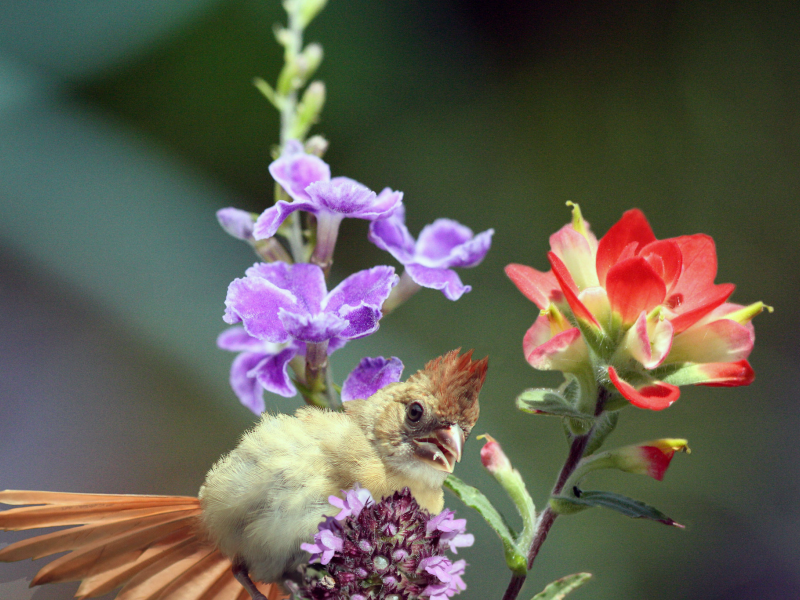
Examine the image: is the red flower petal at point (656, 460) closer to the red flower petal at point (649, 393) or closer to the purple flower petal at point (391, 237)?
the red flower petal at point (649, 393)

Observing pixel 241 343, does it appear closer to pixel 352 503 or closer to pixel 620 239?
pixel 352 503

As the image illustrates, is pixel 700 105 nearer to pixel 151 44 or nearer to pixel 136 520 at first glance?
pixel 151 44

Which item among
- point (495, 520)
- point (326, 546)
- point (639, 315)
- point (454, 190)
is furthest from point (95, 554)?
point (454, 190)

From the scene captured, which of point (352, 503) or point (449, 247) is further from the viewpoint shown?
point (449, 247)

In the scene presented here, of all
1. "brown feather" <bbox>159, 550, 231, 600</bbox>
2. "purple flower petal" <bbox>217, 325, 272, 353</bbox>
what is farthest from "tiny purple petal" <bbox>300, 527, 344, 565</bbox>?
"purple flower petal" <bbox>217, 325, 272, 353</bbox>

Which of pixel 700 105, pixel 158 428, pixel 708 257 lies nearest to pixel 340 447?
pixel 708 257

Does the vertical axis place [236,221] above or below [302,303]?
above

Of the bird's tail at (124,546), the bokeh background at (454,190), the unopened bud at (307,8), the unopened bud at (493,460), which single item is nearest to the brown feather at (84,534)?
the bird's tail at (124,546)
